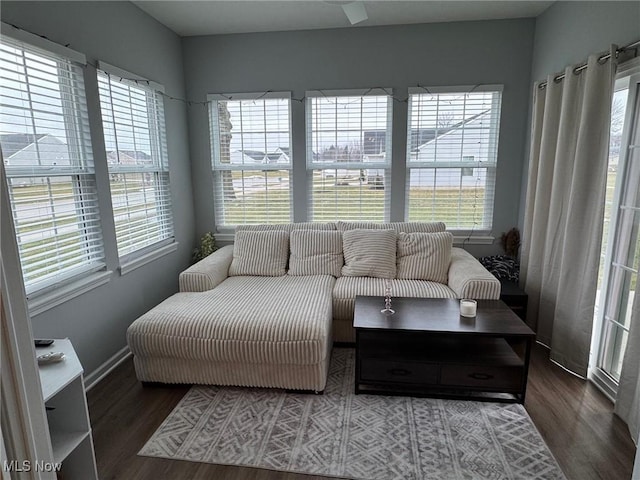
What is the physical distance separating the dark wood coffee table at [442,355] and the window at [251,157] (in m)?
1.90

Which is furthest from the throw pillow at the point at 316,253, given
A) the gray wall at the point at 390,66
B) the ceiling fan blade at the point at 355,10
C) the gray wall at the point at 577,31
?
the gray wall at the point at 577,31

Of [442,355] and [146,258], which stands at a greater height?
[146,258]

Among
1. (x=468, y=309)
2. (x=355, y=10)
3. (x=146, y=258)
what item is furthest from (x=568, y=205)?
(x=146, y=258)

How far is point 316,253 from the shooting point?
11.1ft

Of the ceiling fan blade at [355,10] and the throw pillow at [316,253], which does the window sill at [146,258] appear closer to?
the throw pillow at [316,253]

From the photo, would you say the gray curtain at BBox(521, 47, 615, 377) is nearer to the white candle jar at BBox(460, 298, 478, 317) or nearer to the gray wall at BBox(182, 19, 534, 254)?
the gray wall at BBox(182, 19, 534, 254)

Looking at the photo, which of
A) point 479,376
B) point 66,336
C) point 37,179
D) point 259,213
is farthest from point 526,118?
point 66,336

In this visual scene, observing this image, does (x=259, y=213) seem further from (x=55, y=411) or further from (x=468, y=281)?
(x=55, y=411)

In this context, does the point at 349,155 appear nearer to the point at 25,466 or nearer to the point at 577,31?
the point at 577,31

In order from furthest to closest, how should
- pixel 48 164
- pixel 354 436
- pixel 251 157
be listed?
1. pixel 251 157
2. pixel 48 164
3. pixel 354 436

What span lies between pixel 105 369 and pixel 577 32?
419 cm

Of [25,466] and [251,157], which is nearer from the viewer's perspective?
[25,466]

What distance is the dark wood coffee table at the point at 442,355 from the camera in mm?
2213

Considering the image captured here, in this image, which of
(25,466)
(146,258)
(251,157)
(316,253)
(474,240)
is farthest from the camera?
(251,157)
